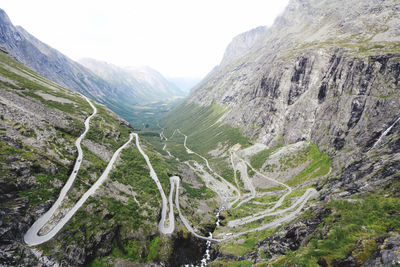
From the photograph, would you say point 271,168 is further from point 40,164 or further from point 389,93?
point 40,164

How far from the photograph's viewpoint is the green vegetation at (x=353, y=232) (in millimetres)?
25938

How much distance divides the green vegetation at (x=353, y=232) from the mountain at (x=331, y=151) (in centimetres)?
14

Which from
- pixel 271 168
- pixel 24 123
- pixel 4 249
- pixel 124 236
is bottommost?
pixel 271 168

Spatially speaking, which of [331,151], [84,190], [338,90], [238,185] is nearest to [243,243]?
[84,190]

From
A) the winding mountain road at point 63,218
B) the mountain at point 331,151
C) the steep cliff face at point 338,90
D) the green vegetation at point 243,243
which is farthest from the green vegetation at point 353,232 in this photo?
the steep cliff face at point 338,90

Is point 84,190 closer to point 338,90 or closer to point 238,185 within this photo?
point 238,185

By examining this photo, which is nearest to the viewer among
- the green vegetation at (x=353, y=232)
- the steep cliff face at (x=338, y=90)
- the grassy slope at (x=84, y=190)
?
the green vegetation at (x=353, y=232)

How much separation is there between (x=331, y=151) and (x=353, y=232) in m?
102

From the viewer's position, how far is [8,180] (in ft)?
155

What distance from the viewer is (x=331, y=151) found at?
11475 centimetres

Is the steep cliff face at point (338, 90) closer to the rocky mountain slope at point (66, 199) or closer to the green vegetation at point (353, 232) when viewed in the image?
the green vegetation at point (353, 232)

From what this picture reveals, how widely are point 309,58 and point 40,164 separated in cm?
19682

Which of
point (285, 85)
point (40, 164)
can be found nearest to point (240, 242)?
point (40, 164)

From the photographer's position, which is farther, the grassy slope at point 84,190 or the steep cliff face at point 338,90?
the steep cliff face at point 338,90
